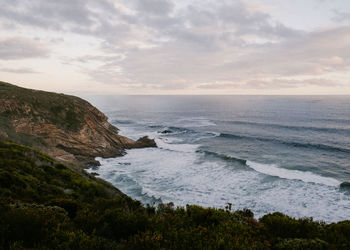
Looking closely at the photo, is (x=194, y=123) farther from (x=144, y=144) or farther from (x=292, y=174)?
(x=292, y=174)

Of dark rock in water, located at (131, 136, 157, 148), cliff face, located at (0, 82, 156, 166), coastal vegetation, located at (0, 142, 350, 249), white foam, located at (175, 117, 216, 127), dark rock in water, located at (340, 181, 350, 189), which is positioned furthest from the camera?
white foam, located at (175, 117, 216, 127)

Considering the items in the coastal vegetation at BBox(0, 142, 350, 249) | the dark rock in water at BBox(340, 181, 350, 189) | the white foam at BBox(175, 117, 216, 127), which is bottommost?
the dark rock in water at BBox(340, 181, 350, 189)

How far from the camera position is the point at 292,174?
3053 centimetres

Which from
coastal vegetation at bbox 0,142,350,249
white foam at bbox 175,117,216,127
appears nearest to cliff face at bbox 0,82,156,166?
coastal vegetation at bbox 0,142,350,249

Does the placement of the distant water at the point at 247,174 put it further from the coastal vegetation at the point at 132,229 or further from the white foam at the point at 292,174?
the coastal vegetation at the point at 132,229

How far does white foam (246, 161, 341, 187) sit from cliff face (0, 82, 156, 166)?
23920mm

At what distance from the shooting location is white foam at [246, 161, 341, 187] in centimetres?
2819

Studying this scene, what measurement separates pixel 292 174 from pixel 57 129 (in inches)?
1514

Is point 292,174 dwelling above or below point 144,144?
below

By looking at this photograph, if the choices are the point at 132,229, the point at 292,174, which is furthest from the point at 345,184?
the point at 132,229

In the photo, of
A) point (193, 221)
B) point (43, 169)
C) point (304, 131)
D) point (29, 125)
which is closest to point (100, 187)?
point (43, 169)

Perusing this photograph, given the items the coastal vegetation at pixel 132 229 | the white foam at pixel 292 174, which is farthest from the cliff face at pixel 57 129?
the white foam at pixel 292 174

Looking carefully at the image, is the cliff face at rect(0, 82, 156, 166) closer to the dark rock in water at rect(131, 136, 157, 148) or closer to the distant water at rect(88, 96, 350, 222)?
the dark rock in water at rect(131, 136, 157, 148)

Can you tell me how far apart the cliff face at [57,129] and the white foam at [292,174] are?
78.5 feet
